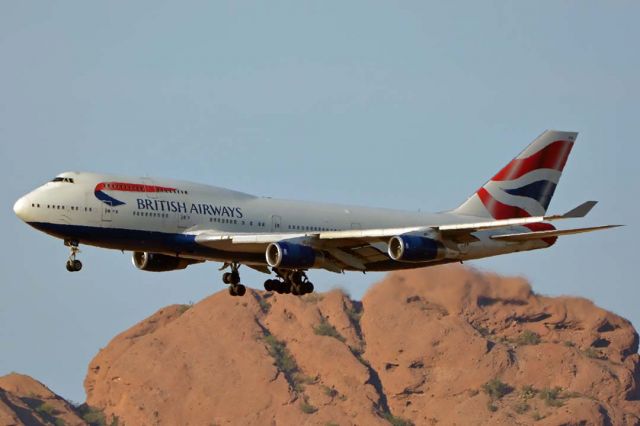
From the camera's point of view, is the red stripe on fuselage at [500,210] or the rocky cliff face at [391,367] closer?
the red stripe on fuselage at [500,210]

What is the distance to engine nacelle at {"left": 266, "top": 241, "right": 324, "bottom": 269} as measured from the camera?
7394 centimetres

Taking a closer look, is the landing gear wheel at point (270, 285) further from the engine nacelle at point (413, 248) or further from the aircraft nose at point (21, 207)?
the aircraft nose at point (21, 207)

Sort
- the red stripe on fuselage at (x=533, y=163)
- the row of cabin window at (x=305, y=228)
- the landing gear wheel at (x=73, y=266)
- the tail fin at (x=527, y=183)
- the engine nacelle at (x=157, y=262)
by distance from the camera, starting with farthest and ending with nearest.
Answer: the red stripe on fuselage at (x=533, y=163) < the tail fin at (x=527, y=183) < the engine nacelle at (x=157, y=262) < the row of cabin window at (x=305, y=228) < the landing gear wheel at (x=73, y=266)

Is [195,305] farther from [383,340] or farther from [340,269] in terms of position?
[340,269]

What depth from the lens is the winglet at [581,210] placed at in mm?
68625

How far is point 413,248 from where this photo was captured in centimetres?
7419

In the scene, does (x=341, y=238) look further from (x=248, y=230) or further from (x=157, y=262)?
(x=157, y=262)

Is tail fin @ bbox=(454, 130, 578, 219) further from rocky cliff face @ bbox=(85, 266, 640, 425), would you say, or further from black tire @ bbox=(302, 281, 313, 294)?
rocky cliff face @ bbox=(85, 266, 640, 425)

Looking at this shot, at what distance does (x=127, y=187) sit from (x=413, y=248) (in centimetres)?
1384

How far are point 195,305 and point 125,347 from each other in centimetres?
779

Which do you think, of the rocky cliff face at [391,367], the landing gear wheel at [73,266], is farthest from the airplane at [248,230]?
the rocky cliff face at [391,367]

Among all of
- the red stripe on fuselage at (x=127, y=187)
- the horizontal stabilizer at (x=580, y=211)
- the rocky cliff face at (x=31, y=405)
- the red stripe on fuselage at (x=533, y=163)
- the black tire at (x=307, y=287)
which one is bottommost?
the rocky cliff face at (x=31, y=405)

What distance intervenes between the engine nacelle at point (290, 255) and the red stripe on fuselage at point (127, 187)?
234 inches

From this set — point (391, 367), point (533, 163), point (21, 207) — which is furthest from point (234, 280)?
point (391, 367)
